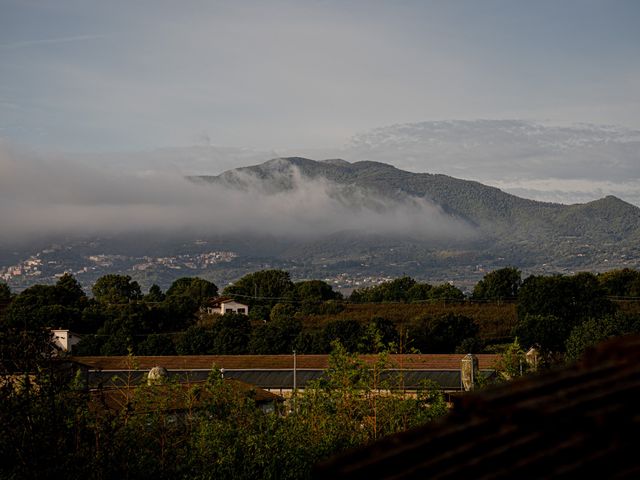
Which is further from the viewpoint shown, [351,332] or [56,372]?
[351,332]

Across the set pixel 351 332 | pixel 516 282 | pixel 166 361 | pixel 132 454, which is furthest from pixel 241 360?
pixel 516 282

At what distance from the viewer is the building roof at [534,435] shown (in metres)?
2.50

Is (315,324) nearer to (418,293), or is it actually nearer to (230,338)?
(230,338)

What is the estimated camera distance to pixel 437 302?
7469 centimetres

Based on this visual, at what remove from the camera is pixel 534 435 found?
264 centimetres

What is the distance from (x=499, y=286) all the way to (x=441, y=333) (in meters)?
34.9

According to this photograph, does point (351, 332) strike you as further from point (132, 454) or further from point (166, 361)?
point (132, 454)

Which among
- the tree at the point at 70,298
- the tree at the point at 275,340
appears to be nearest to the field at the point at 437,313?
the tree at the point at 275,340

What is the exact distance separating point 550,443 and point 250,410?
1163 centimetres

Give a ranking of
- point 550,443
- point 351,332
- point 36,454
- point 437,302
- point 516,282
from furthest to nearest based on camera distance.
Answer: point 516,282 → point 437,302 → point 351,332 → point 36,454 → point 550,443

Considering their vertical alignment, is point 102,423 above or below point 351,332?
above

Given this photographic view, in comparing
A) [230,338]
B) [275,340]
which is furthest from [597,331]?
[230,338]

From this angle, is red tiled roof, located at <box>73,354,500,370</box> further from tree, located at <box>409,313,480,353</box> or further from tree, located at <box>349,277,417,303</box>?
tree, located at <box>349,277,417,303</box>

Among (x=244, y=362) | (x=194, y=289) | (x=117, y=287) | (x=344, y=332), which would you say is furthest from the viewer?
(x=117, y=287)
